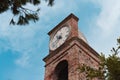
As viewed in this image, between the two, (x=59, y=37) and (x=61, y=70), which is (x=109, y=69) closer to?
(x=61, y=70)

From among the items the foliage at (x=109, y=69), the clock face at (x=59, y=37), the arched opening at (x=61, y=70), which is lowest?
the foliage at (x=109, y=69)

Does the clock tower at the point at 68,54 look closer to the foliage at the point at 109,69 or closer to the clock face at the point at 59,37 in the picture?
the clock face at the point at 59,37

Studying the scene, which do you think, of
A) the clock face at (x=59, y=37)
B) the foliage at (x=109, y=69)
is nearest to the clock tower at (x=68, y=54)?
the clock face at (x=59, y=37)

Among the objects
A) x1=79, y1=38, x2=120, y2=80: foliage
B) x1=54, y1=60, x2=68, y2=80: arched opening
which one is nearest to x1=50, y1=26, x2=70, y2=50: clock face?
x1=54, y1=60, x2=68, y2=80: arched opening

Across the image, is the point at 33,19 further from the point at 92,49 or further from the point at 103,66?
the point at 92,49

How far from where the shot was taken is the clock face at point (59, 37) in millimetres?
20531

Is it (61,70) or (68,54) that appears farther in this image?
(61,70)

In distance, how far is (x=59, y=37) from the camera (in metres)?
21.1

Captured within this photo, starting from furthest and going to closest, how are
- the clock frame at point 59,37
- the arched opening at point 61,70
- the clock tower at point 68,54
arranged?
the clock frame at point 59,37 < the arched opening at point 61,70 < the clock tower at point 68,54

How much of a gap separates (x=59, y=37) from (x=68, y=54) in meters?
2.46

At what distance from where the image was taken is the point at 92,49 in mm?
20016

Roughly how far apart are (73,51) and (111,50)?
8.92 m

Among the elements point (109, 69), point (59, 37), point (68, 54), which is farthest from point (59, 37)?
point (109, 69)

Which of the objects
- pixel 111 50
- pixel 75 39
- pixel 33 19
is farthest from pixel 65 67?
pixel 33 19
